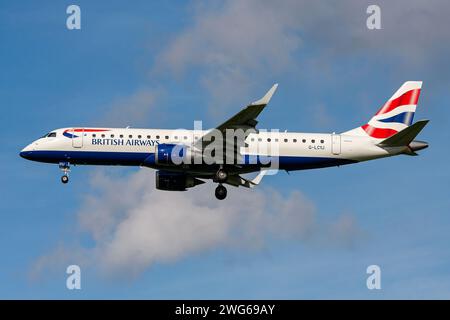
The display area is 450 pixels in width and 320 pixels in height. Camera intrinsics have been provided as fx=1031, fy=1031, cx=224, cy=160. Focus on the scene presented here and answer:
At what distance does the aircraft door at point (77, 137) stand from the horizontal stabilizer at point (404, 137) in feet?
70.2

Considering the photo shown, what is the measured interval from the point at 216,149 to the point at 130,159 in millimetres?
6123

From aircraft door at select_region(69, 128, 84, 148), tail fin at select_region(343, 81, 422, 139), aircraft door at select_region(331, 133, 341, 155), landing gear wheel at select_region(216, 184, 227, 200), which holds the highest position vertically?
tail fin at select_region(343, 81, 422, 139)

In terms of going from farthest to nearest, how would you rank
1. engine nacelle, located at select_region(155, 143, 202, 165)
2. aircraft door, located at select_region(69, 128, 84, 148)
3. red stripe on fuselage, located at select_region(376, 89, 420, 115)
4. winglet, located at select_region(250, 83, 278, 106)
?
1. red stripe on fuselage, located at select_region(376, 89, 420, 115)
2. aircraft door, located at select_region(69, 128, 84, 148)
3. engine nacelle, located at select_region(155, 143, 202, 165)
4. winglet, located at select_region(250, 83, 278, 106)

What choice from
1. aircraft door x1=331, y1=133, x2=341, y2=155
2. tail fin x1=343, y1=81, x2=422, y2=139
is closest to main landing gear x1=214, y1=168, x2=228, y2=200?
aircraft door x1=331, y1=133, x2=341, y2=155

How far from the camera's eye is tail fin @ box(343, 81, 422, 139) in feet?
251

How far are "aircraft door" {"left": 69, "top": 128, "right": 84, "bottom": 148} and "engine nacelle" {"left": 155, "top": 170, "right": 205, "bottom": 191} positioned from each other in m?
6.86

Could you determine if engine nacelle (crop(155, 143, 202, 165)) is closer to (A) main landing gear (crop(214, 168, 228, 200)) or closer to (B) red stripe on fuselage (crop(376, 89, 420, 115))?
(A) main landing gear (crop(214, 168, 228, 200))

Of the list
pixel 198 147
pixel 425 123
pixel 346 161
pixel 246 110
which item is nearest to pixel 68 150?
pixel 198 147

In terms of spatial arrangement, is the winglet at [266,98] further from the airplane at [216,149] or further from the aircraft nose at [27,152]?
the aircraft nose at [27,152]

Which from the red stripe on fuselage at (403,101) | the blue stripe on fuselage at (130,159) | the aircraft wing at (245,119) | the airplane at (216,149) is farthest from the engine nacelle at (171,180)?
the red stripe on fuselage at (403,101)

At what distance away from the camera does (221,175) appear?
73562 mm

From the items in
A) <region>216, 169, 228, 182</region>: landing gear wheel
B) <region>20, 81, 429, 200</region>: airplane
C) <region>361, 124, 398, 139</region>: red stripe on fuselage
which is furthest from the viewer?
<region>361, 124, 398, 139</region>: red stripe on fuselage

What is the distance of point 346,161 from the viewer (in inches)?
2950

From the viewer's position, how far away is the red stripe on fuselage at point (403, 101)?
77688 mm
